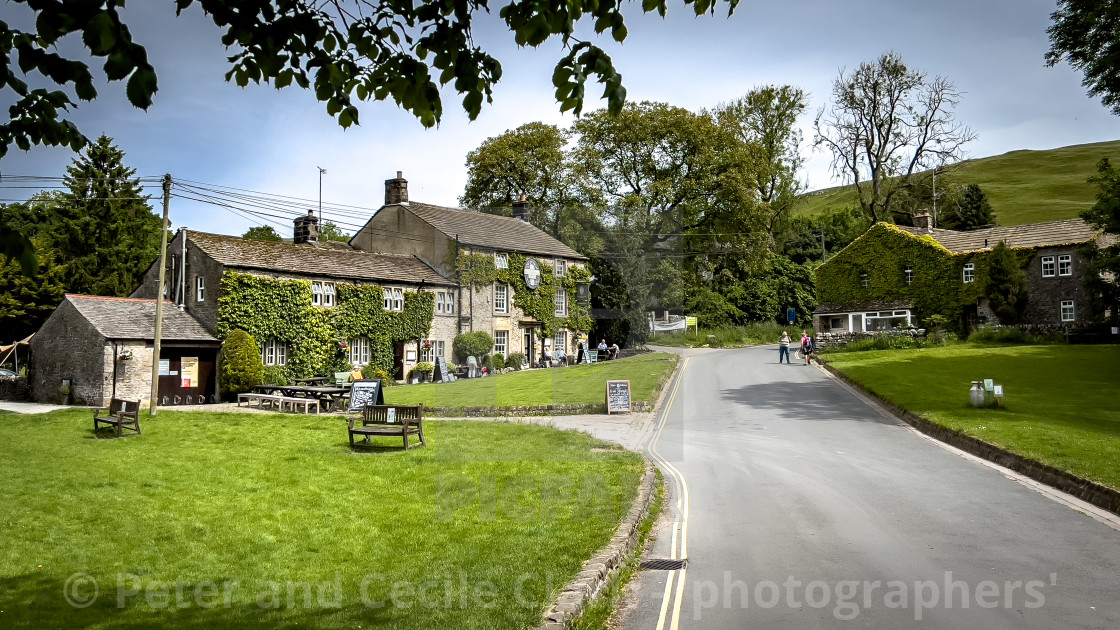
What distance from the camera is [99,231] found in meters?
52.4

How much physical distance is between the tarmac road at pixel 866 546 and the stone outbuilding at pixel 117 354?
24.3m

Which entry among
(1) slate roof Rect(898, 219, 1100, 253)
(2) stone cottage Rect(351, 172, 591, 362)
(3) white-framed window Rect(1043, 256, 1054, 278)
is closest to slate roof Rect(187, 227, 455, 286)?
(2) stone cottage Rect(351, 172, 591, 362)

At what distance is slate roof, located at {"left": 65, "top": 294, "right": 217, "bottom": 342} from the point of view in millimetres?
31000

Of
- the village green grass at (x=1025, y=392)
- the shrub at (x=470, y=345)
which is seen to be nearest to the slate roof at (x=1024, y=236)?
the village green grass at (x=1025, y=392)

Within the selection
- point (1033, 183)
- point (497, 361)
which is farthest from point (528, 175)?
point (1033, 183)

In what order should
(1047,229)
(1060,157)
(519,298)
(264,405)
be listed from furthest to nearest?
(1060,157) → (1047,229) → (519,298) → (264,405)

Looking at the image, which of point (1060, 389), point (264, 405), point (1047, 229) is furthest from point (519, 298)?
point (1047, 229)

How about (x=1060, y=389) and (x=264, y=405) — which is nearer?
(x=1060, y=389)

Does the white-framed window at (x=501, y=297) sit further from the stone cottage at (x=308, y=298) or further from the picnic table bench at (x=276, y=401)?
the picnic table bench at (x=276, y=401)

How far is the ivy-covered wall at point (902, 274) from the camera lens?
51.4 m

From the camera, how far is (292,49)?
18.2ft

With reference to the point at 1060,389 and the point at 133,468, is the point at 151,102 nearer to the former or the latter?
the point at 133,468

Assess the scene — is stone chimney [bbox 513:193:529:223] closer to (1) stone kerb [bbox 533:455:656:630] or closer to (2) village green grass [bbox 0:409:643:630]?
(2) village green grass [bbox 0:409:643:630]

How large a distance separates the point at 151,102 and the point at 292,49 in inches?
66.8
